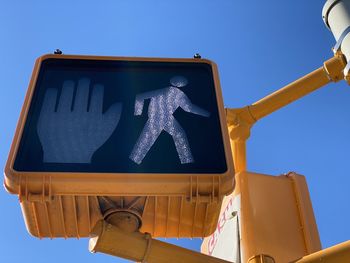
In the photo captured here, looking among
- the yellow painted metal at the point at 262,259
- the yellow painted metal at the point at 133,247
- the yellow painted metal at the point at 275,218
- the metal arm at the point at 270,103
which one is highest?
the metal arm at the point at 270,103

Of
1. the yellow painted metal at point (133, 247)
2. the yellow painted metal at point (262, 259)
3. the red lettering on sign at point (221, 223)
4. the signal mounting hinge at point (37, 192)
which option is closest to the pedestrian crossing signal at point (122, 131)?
the signal mounting hinge at point (37, 192)

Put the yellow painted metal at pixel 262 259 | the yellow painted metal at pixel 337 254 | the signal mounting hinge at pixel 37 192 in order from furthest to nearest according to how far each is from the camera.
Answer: the yellow painted metal at pixel 262 259
the yellow painted metal at pixel 337 254
the signal mounting hinge at pixel 37 192

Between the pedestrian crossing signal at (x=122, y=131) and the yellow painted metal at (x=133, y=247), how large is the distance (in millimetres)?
298

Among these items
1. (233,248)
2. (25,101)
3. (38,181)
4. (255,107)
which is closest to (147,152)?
(38,181)

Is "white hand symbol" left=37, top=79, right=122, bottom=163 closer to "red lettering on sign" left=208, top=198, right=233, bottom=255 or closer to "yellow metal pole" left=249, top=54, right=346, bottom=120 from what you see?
"red lettering on sign" left=208, top=198, right=233, bottom=255

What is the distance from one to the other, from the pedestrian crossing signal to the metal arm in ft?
5.42

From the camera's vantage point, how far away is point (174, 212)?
2547 mm

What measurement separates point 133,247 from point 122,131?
0.55 meters

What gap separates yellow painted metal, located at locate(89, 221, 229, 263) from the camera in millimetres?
2545

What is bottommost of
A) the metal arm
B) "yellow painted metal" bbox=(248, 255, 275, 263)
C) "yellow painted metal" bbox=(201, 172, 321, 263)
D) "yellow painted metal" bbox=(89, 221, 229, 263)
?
"yellow painted metal" bbox=(89, 221, 229, 263)

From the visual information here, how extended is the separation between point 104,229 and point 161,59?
1.01 meters

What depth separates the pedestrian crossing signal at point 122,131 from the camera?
230cm

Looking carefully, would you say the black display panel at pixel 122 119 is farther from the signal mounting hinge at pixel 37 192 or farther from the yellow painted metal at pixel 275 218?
the yellow painted metal at pixel 275 218

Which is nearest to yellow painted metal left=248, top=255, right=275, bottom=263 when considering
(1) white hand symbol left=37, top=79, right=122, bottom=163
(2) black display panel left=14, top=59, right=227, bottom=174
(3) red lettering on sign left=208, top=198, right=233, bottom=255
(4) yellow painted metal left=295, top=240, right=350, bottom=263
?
(3) red lettering on sign left=208, top=198, right=233, bottom=255
